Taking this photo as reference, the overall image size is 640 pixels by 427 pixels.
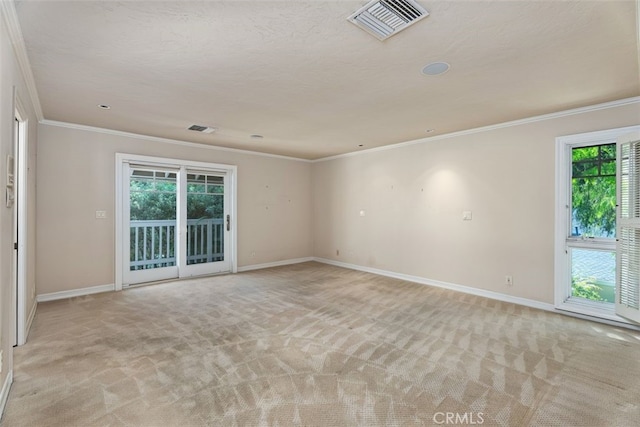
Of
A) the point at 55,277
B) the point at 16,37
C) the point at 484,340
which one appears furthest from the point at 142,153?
the point at 484,340

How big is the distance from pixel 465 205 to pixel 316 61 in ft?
11.2

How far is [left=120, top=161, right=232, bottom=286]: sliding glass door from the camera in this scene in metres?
4.98

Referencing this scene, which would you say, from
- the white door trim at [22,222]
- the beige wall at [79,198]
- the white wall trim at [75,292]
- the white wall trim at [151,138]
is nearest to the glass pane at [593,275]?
the white wall trim at [151,138]

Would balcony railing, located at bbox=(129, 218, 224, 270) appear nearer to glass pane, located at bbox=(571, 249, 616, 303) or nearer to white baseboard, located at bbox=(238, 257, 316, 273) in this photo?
Answer: white baseboard, located at bbox=(238, 257, 316, 273)

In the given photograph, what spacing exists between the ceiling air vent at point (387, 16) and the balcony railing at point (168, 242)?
4676 mm

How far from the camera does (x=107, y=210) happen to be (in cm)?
471

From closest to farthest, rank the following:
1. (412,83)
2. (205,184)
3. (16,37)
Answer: (16,37)
(412,83)
(205,184)

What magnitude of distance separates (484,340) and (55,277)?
558 cm

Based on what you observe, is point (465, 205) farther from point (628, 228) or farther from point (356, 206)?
point (356, 206)

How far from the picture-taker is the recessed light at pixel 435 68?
8.28 ft

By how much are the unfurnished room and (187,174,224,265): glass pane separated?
0.14ft

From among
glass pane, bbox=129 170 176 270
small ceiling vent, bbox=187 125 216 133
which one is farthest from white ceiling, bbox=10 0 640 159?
glass pane, bbox=129 170 176 270

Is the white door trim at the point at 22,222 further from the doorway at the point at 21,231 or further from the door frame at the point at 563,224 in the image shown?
the door frame at the point at 563,224

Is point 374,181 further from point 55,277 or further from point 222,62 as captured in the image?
point 55,277
